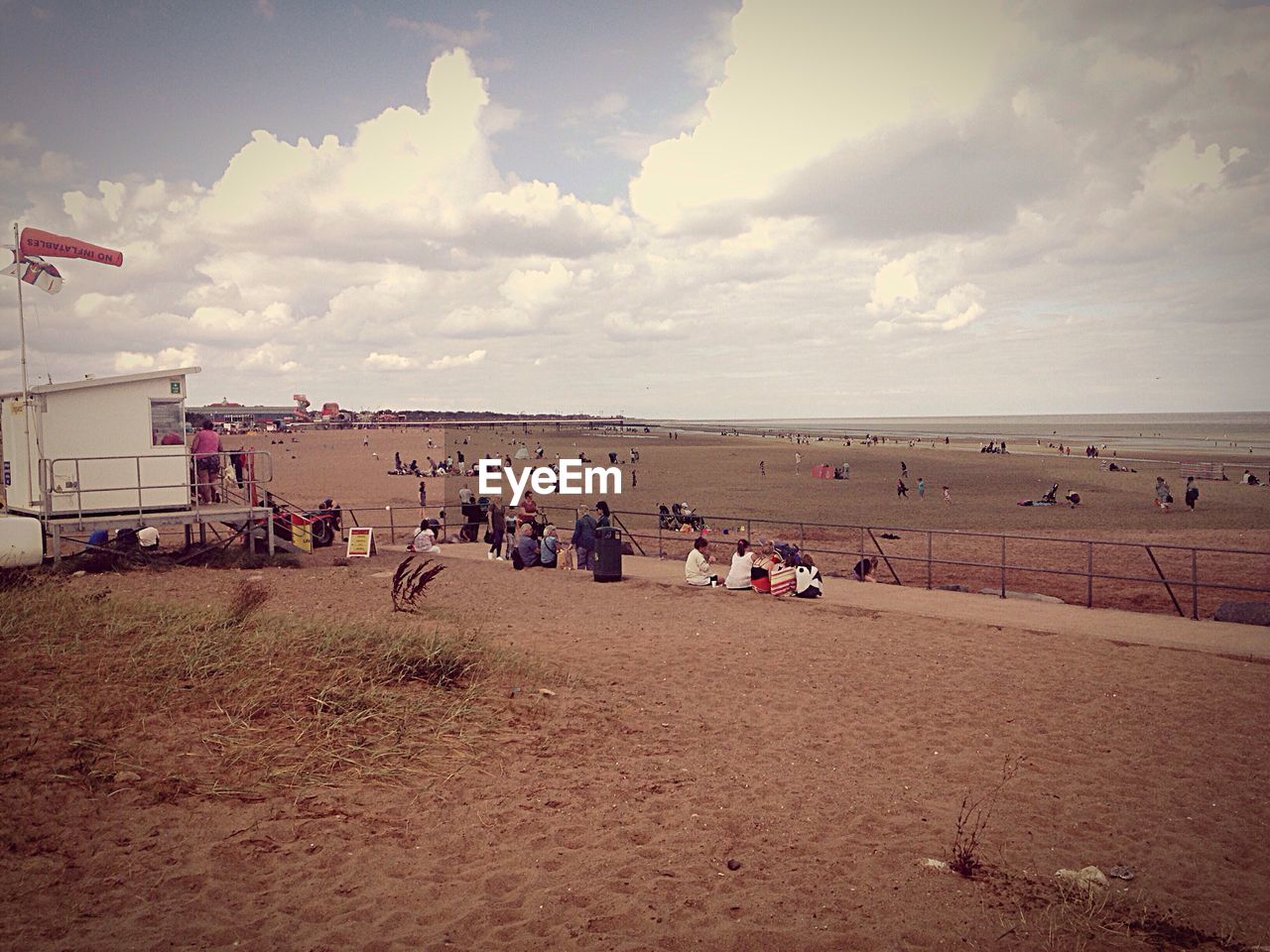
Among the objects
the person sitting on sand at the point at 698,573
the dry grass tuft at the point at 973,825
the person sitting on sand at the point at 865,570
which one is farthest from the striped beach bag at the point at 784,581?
the dry grass tuft at the point at 973,825

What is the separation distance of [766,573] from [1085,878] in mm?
9546

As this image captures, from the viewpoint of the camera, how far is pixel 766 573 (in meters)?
14.4

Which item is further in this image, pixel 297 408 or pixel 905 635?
pixel 297 408

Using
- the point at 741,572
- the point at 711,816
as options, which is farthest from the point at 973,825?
the point at 741,572

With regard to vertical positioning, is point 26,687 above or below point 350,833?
above

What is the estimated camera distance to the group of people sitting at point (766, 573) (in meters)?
14.0

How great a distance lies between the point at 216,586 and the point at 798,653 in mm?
9822

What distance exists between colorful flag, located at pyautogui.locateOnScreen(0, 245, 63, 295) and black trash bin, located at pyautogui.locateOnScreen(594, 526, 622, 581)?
1106cm

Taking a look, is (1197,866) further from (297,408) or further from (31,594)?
(297,408)

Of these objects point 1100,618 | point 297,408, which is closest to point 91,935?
point 1100,618

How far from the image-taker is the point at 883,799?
19.9 ft

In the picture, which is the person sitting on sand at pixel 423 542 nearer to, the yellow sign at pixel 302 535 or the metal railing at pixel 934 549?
the yellow sign at pixel 302 535

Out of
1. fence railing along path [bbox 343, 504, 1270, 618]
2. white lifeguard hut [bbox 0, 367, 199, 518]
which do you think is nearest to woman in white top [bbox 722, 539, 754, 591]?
fence railing along path [bbox 343, 504, 1270, 618]

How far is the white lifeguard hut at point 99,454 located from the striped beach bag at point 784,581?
1098cm
